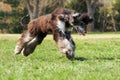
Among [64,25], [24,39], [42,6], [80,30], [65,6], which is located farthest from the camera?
[65,6]

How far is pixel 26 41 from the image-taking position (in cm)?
1201

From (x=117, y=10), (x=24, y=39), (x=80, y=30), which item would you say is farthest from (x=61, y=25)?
(x=117, y=10)

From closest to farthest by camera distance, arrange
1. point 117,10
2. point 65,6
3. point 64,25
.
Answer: point 64,25 → point 65,6 → point 117,10

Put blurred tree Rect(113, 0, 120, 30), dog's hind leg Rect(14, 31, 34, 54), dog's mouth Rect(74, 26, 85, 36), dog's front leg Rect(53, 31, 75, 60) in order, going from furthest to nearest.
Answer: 1. blurred tree Rect(113, 0, 120, 30)
2. dog's hind leg Rect(14, 31, 34, 54)
3. dog's mouth Rect(74, 26, 85, 36)
4. dog's front leg Rect(53, 31, 75, 60)

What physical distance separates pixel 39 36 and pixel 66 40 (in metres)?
1.47

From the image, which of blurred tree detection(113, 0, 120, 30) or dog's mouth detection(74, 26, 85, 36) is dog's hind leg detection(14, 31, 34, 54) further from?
blurred tree detection(113, 0, 120, 30)

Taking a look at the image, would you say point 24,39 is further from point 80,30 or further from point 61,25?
point 80,30

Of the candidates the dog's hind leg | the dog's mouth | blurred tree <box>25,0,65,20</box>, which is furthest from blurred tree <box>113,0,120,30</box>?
the dog's mouth

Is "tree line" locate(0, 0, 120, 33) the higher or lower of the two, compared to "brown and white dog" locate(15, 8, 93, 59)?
lower

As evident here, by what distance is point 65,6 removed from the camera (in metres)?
45.7

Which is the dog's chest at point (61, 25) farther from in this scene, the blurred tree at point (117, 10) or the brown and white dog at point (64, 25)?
the blurred tree at point (117, 10)

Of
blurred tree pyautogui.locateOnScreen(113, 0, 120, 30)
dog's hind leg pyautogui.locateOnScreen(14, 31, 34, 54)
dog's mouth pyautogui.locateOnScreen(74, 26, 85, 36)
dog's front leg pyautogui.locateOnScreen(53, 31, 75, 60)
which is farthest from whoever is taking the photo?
blurred tree pyautogui.locateOnScreen(113, 0, 120, 30)

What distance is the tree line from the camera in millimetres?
42944

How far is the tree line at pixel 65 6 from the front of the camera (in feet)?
141
